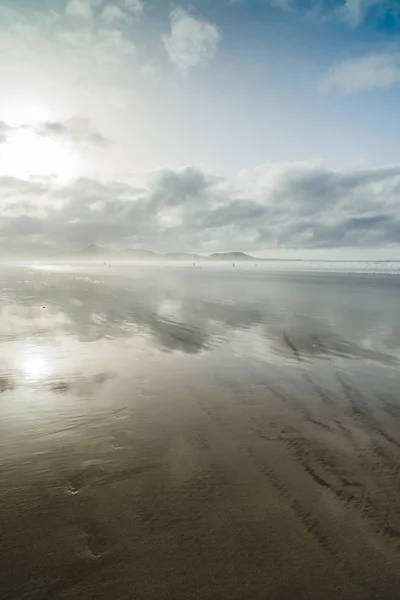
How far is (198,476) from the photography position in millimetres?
5141

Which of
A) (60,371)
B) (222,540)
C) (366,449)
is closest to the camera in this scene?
(222,540)

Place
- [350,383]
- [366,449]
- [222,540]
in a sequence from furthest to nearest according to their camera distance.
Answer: [350,383], [366,449], [222,540]

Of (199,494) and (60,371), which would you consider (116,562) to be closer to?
(199,494)

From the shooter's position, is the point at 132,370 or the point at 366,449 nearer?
the point at 366,449

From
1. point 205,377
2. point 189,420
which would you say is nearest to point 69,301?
point 205,377

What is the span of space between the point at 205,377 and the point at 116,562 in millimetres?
6227

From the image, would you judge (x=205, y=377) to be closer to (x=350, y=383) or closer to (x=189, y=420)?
(x=189, y=420)

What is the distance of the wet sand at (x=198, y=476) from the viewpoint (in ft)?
11.6

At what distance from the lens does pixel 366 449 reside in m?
5.96

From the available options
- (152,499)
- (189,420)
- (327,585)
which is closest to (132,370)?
(189,420)

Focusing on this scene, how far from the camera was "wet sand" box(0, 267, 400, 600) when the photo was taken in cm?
354

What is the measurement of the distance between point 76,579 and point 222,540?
1.53 m

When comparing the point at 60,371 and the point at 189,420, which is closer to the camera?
the point at 189,420

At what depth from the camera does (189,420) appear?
7.02 m
